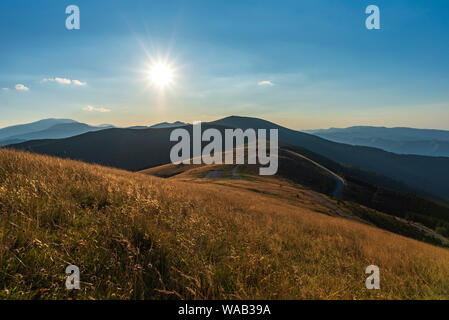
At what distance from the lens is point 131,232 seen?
126 inches

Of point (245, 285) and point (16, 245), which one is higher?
point (16, 245)

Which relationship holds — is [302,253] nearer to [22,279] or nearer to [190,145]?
[22,279]

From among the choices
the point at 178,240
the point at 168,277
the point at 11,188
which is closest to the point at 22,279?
the point at 168,277

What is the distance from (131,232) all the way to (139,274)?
0.93 m

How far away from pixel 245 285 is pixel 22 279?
243 centimetres

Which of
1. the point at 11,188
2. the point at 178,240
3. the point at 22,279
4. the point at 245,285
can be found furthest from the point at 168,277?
the point at 11,188

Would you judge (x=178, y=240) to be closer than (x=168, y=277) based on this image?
No
